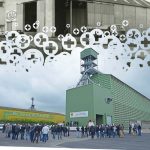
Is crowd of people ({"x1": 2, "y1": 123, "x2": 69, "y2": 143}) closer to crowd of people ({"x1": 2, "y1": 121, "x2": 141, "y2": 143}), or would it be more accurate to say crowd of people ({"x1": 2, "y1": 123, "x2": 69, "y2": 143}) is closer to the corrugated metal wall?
crowd of people ({"x1": 2, "y1": 121, "x2": 141, "y2": 143})

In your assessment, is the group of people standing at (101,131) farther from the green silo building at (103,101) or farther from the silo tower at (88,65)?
the silo tower at (88,65)

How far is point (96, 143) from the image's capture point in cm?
776

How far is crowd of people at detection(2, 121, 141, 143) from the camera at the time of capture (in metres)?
7.80

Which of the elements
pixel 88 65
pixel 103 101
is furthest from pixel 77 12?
pixel 103 101

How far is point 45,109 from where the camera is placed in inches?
312

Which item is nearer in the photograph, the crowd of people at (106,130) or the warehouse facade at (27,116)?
the crowd of people at (106,130)

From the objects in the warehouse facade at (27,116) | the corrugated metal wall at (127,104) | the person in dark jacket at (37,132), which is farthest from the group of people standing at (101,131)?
the person in dark jacket at (37,132)

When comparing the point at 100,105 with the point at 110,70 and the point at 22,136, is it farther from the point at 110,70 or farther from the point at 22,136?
the point at 22,136

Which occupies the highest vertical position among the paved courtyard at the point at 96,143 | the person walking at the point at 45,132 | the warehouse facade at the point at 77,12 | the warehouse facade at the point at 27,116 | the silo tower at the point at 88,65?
the warehouse facade at the point at 77,12

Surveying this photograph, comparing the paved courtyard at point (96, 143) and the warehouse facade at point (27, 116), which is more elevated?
the warehouse facade at point (27, 116)

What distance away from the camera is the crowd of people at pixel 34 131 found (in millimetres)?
8055

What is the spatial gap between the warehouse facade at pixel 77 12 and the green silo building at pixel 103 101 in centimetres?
47

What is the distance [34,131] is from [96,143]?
100cm

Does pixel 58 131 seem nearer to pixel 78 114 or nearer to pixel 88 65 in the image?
pixel 78 114
